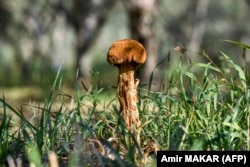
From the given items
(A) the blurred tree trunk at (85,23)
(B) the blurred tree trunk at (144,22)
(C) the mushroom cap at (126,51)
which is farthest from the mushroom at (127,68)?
(A) the blurred tree trunk at (85,23)

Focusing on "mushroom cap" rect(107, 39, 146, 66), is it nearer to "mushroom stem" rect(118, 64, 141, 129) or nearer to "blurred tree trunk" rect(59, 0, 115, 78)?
"mushroom stem" rect(118, 64, 141, 129)

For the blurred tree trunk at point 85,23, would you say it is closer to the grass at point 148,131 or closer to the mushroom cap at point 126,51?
the grass at point 148,131

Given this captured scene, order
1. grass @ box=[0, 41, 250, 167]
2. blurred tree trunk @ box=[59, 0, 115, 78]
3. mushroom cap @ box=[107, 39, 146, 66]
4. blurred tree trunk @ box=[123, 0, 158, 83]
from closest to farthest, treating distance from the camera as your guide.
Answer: grass @ box=[0, 41, 250, 167] → mushroom cap @ box=[107, 39, 146, 66] → blurred tree trunk @ box=[123, 0, 158, 83] → blurred tree trunk @ box=[59, 0, 115, 78]

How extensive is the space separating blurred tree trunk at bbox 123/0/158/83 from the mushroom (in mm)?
7312

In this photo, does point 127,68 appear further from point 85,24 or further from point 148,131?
point 85,24

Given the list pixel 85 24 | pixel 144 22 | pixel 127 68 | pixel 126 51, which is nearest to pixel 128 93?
pixel 127 68

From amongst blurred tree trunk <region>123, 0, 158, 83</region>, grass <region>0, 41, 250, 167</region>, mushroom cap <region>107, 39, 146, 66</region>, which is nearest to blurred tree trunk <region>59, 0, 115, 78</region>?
blurred tree trunk <region>123, 0, 158, 83</region>

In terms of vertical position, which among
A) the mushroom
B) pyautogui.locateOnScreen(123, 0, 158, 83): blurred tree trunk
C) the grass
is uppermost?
pyautogui.locateOnScreen(123, 0, 158, 83): blurred tree trunk

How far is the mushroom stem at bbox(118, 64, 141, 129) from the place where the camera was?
2.96m

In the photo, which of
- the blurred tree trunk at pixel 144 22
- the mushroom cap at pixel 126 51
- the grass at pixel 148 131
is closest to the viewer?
the grass at pixel 148 131

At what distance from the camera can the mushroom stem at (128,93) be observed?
2961 millimetres

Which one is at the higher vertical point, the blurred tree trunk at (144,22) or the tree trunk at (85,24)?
the tree trunk at (85,24)

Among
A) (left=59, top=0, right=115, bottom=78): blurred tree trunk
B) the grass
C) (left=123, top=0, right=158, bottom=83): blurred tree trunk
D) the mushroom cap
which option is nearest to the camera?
the grass

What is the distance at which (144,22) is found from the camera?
1054cm
